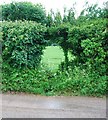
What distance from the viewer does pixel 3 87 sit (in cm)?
793

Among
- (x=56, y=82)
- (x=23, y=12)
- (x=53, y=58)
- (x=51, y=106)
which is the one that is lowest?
(x=51, y=106)

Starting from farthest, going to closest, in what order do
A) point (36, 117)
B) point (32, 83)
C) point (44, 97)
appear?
point (32, 83)
point (44, 97)
point (36, 117)

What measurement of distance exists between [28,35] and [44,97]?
68.7 inches

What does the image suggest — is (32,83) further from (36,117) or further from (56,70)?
(36,117)

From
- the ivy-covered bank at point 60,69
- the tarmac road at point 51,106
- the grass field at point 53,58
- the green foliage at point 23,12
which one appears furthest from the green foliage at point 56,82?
the green foliage at point 23,12

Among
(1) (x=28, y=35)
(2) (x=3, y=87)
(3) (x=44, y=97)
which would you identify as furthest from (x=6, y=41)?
(3) (x=44, y=97)

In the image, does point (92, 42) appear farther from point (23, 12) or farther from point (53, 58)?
point (23, 12)

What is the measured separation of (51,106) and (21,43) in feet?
6.94

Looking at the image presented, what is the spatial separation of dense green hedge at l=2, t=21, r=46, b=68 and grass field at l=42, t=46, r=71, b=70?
0.43 metres

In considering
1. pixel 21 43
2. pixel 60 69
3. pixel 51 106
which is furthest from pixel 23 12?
pixel 51 106

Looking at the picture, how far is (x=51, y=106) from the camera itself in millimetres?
6805

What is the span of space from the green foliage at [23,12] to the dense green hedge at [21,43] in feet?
6.82

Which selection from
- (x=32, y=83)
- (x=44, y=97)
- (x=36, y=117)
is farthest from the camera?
(x=32, y=83)

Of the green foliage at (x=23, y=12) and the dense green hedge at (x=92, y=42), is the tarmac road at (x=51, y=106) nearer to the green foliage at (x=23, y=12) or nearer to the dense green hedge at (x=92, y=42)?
the dense green hedge at (x=92, y=42)
